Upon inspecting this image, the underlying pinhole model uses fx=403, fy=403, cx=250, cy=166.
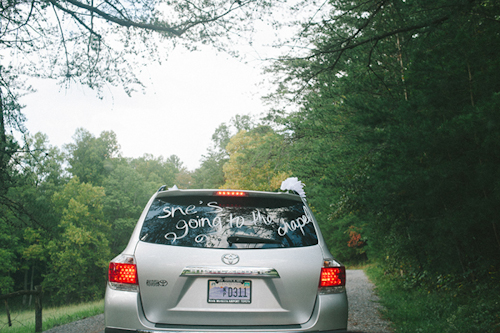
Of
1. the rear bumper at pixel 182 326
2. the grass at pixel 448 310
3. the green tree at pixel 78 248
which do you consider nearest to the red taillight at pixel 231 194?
the rear bumper at pixel 182 326

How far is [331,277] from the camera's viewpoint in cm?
317

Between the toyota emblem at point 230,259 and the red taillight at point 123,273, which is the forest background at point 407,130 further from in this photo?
the red taillight at point 123,273

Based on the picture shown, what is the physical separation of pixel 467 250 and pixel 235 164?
3522 centimetres

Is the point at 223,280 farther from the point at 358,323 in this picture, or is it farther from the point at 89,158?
the point at 89,158

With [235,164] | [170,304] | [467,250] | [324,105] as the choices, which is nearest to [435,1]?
[467,250]

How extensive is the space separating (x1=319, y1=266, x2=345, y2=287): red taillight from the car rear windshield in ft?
0.82

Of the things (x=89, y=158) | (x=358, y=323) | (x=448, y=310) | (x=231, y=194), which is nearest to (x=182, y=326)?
(x=231, y=194)

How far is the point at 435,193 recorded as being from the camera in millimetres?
6777

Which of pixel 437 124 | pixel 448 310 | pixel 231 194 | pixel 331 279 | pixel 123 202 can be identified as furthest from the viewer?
pixel 123 202

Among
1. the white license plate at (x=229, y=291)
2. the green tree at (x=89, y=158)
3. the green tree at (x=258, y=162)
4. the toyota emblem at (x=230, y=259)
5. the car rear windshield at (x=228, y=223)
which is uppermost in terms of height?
the green tree at (x=89, y=158)

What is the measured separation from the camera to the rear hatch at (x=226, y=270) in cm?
296

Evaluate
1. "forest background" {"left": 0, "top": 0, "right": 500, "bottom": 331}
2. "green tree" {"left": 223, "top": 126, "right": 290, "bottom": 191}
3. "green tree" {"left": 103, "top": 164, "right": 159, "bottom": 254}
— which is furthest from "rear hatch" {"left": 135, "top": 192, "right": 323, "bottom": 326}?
"green tree" {"left": 103, "top": 164, "right": 159, "bottom": 254}

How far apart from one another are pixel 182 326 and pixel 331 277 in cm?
119

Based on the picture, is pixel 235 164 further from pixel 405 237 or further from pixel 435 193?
pixel 435 193
